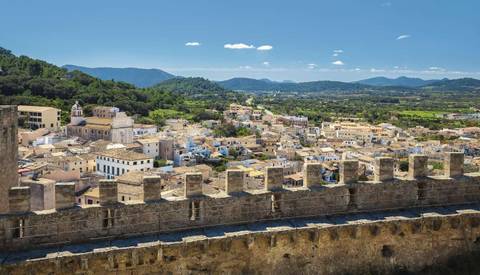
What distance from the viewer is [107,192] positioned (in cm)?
793

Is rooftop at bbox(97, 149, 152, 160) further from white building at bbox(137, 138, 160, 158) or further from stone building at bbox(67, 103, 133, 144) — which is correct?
stone building at bbox(67, 103, 133, 144)

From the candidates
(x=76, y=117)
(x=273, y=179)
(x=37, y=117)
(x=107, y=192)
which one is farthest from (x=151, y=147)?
(x=107, y=192)

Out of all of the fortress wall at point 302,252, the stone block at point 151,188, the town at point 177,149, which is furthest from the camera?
the town at point 177,149

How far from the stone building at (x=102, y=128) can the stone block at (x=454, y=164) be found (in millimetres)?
72006

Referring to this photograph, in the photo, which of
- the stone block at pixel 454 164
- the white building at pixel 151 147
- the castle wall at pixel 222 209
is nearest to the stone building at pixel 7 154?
the castle wall at pixel 222 209

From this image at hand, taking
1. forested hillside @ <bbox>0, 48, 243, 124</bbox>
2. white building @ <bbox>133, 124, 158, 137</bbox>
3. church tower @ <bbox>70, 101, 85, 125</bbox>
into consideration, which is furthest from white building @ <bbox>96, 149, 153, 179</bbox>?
forested hillside @ <bbox>0, 48, 243, 124</bbox>

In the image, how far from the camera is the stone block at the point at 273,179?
8914 mm

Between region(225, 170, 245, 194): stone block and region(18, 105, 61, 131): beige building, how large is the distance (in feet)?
263

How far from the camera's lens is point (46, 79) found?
103500 mm

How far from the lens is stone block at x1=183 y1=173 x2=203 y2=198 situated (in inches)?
331

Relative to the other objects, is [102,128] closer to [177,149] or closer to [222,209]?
[177,149]

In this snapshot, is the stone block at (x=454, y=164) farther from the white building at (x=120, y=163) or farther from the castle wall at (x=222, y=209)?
the white building at (x=120, y=163)

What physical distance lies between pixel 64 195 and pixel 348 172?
516 cm

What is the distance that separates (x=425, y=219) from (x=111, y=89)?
11198cm
